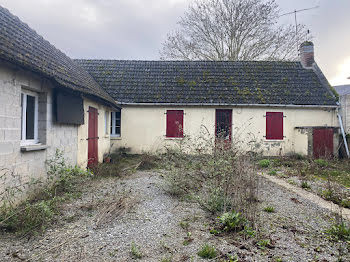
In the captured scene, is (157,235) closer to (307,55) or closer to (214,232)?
(214,232)

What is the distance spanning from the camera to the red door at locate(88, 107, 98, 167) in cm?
805

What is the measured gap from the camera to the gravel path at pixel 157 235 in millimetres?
2795

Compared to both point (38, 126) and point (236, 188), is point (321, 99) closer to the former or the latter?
point (236, 188)

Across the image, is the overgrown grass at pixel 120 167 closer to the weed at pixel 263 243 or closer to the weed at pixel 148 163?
the weed at pixel 148 163

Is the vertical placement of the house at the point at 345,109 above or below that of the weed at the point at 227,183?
above

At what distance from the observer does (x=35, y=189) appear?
4.71 metres

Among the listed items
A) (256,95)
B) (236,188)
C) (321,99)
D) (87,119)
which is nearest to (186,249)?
(236,188)

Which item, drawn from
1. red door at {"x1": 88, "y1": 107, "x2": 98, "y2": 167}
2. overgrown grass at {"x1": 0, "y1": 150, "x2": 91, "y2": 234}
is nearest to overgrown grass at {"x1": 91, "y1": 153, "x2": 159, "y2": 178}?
red door at {"x1": 88, "y1": 107, "x2": 98, "y2": 167}

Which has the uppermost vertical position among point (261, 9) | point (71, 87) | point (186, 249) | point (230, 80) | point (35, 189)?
point (261, 9)

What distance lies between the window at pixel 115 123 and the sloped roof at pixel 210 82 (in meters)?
0.99

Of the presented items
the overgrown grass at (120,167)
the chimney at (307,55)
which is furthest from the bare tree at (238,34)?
the overgrown grass at (120,167)

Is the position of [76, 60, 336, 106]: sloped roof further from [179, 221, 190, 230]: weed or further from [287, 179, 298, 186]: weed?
[179, 221, 190, 230]: weed

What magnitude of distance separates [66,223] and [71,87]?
341cm

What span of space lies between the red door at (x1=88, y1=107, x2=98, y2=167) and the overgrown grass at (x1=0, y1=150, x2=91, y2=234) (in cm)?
165
